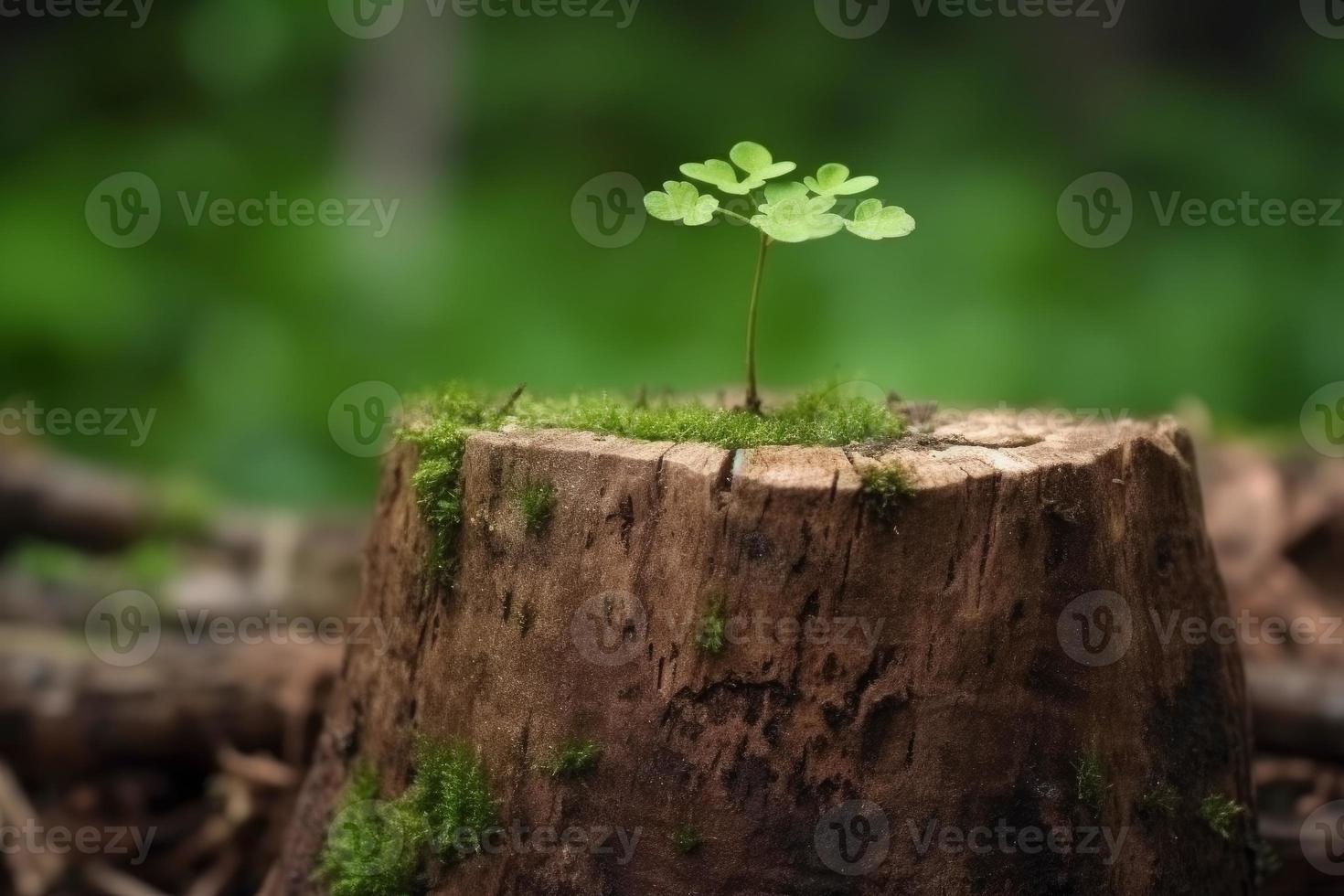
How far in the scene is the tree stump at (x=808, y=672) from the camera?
7.30 feet

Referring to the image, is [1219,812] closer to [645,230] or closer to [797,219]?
[797,219]

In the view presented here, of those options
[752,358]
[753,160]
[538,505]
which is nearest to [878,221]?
[753,160]

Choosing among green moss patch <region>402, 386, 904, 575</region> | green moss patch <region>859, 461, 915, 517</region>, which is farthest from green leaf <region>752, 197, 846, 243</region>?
green moss patch <region>859, 461, 915, 517</region>

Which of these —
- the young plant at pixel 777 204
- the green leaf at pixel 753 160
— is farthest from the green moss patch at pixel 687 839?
the green leaf at pixel 753 160

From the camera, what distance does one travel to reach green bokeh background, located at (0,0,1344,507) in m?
8.55

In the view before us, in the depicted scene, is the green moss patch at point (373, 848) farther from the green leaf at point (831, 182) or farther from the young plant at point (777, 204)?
the green leaf at point (831, 182)

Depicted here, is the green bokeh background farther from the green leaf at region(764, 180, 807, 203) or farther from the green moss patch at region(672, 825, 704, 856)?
the green moss patch at region(672, 825, 704, 856)

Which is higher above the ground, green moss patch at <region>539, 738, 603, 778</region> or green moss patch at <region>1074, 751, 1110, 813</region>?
green moss patch at <region>1074, 751, 1110, 813</region>

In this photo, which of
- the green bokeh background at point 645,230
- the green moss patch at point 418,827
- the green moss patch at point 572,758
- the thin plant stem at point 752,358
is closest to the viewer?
the green moss patch at point 572,758

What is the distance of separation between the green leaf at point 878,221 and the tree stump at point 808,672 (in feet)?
1.45

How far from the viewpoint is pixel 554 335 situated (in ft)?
30.1

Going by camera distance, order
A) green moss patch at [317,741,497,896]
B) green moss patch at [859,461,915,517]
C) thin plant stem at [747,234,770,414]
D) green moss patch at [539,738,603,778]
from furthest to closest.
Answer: thin plant stem at [747,234,770,414] → green moss patch at [317,741,497,896] → green moss patch at [539,738,603,778] → green moss patch at [859,461,915,517]

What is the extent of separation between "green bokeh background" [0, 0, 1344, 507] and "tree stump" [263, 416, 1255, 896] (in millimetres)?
5651

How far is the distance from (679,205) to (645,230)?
7.33 m
